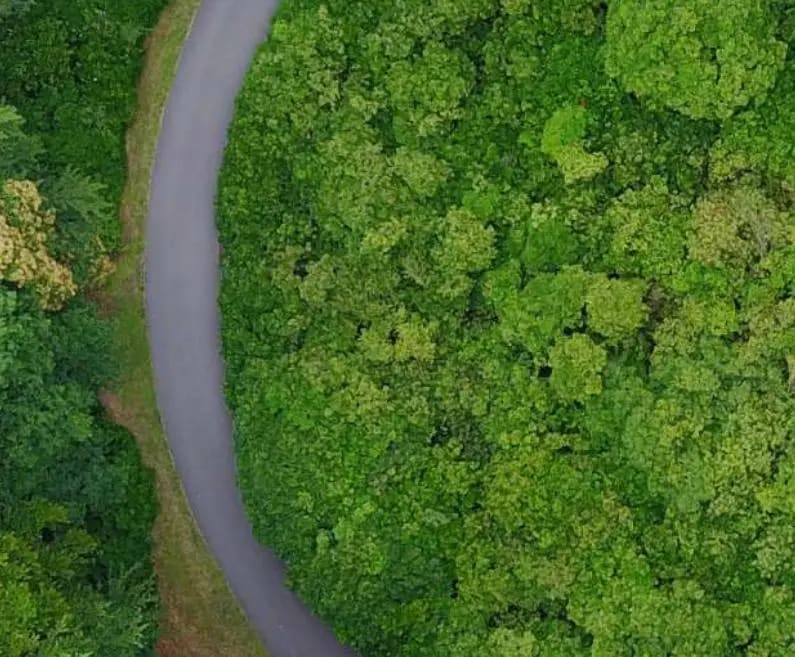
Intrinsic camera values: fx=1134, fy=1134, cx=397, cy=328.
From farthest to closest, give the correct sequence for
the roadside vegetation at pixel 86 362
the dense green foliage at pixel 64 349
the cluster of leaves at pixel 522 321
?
the cluster of leaves at pixel 522 321 < the roadside vegetation at pixel 86 362 < the dense green foliage at pixel 64 349

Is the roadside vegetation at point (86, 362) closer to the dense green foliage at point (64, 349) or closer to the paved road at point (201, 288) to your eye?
the dense green foliage at point (64, 349)

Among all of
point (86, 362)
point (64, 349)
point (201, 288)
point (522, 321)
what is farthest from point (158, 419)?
point (522, 321)

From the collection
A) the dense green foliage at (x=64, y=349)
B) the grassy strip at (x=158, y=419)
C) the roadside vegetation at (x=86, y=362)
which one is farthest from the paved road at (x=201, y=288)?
the dense green foliage at (x=64, y=349)

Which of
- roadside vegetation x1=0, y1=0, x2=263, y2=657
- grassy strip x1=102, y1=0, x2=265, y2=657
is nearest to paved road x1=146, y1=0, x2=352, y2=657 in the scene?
grassy strip x1=102, y1=0, x2=265, y2=657

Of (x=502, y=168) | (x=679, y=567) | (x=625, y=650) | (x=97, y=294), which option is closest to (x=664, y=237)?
(x=502, y=168)

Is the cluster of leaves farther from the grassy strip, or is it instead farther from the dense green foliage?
the dense green foliage

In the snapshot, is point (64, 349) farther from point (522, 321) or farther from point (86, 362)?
point (522, 321)
